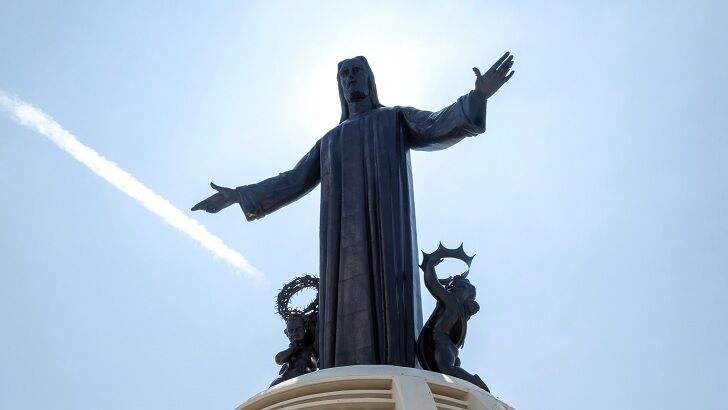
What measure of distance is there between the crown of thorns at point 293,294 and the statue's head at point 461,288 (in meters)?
1.36

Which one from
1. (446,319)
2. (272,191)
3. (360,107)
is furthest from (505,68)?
(272,191)

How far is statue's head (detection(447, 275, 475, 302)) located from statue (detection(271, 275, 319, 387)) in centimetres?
135

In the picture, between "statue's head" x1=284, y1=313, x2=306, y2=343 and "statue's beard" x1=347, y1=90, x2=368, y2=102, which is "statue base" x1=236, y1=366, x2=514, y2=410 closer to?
"statue's head" x1=284, y1=313, x2=306, y2=343

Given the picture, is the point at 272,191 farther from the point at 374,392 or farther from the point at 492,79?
the point at 374,392

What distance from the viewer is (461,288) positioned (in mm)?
8094

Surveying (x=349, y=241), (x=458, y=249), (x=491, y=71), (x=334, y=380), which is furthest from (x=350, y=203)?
(x=334, y=380)

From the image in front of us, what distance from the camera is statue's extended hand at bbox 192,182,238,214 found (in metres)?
9.68

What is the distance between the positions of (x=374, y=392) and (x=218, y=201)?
12.8ft

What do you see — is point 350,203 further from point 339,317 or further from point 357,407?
point 357,407

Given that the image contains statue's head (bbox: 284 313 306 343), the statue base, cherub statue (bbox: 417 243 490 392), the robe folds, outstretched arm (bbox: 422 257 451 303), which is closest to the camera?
the statue base

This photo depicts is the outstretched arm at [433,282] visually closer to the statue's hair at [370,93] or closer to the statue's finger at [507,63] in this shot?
the statue's finger at [507,63]

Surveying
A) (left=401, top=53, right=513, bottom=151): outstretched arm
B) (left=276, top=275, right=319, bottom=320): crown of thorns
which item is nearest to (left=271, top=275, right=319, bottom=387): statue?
(left=276, top=275, right=319, bottom=320): crown of thorns

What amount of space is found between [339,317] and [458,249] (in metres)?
1.24

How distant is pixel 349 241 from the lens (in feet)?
27.9
